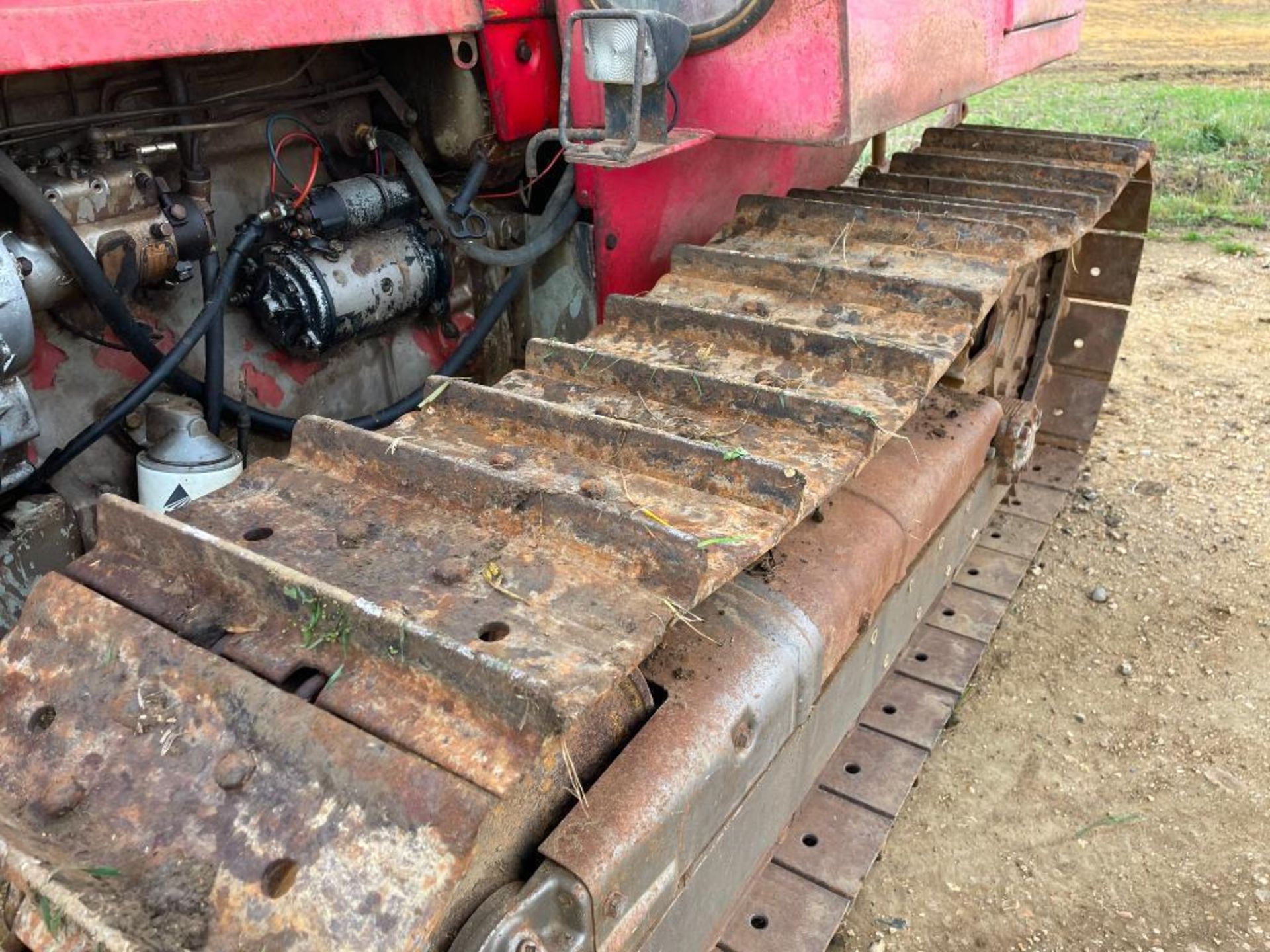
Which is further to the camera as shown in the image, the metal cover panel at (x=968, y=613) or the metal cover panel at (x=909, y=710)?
the metal cover panel at (x=968, y=613)

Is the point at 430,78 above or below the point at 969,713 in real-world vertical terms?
above

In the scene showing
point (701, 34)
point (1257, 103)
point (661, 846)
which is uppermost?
point (701, 34)

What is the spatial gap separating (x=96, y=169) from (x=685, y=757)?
1.27 metres

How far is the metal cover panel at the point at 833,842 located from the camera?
2.01 m

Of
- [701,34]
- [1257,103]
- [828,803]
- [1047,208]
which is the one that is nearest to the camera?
[701,34]

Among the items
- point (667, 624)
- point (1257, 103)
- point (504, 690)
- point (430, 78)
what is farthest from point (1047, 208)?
point (1257, 103)

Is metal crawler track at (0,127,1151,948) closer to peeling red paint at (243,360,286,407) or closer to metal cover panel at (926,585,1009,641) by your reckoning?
peeling red paint at (243,360,286,407)

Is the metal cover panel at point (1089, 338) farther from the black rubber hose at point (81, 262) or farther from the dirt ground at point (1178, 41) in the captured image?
the dirt ground at point (1178, 41)

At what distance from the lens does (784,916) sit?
1.91 meters

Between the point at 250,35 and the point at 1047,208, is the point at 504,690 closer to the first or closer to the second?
the point at 250,35

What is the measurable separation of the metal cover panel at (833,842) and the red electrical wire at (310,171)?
1438mm

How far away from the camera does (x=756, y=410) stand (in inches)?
68.2

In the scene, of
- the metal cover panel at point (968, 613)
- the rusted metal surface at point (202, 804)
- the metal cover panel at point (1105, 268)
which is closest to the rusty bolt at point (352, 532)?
the rusted metal surface at point (202, 804)

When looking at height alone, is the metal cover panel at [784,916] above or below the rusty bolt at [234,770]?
below
